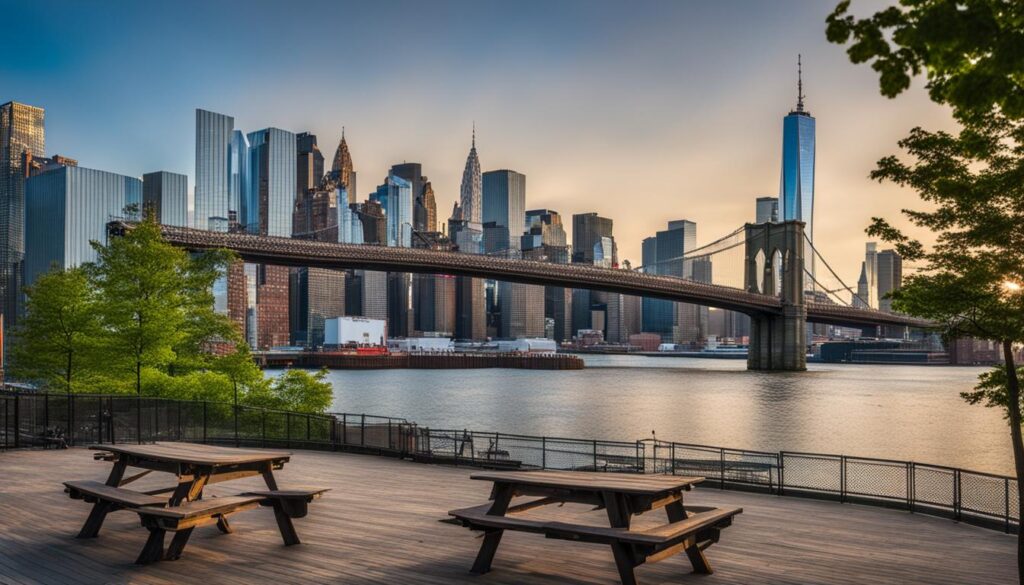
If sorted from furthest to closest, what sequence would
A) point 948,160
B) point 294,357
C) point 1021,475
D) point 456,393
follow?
point 294,357 → point 456,393 → point 948,160 → point 1021,475

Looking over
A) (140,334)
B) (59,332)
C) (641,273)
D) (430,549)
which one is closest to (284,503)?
(430,549)

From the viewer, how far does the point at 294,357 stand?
174 meters

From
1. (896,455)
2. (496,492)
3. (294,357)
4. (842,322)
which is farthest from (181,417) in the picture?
(294,357)

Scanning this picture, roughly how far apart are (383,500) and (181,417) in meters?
10.4

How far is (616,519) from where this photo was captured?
7.05 metres

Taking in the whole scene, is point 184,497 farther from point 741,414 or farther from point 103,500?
point 741,414

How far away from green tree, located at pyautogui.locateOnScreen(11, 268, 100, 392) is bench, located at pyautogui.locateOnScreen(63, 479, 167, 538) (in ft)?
76.5

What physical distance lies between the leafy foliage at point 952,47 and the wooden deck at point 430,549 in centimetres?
457

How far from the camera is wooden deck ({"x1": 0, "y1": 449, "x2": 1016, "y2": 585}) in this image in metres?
7.45

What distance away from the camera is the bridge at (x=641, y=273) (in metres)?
75.9

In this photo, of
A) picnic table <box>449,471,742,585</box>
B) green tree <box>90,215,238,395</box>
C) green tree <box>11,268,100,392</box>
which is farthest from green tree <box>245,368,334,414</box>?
picnic table <box>449,471,742,585</box>

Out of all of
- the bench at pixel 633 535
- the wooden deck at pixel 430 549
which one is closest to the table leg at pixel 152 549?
the wooden deck at pixel 430 549

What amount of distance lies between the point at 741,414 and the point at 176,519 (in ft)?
166

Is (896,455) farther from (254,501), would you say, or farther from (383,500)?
(254,501)
